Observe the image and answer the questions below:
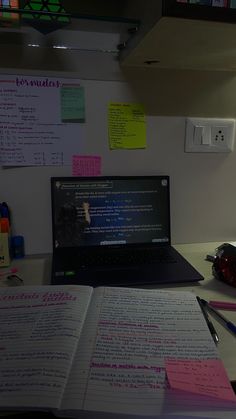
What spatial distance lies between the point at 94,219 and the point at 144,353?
1.66 ft

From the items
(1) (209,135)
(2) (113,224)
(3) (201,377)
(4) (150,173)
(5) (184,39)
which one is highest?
(5) (184,39)

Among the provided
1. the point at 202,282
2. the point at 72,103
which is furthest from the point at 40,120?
the point at 202,282

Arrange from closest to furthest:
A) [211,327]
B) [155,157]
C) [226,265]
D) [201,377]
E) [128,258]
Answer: [201,377]
[211,327]
[226,265]
[128,258]
[155,157]

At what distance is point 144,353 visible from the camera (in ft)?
1.70

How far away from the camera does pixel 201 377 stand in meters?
0.47

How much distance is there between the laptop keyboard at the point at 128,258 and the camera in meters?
0.88

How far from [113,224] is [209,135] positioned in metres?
0.43

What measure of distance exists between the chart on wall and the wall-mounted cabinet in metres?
0.20

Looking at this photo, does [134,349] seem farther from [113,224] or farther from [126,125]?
[126,125]

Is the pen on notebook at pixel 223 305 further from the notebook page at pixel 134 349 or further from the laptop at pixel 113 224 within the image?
the laptop at pixel 113 224

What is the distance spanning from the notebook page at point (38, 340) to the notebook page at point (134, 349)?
20mm

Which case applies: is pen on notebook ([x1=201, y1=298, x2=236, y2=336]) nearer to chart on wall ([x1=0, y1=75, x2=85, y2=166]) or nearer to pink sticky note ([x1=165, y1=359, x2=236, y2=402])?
pink sticky note ([x1=165, y1=359, x2=236, y2=402])

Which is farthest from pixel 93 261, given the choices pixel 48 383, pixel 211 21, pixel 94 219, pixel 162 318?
pixel 211 21

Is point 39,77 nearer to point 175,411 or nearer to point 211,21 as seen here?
point 211,21
